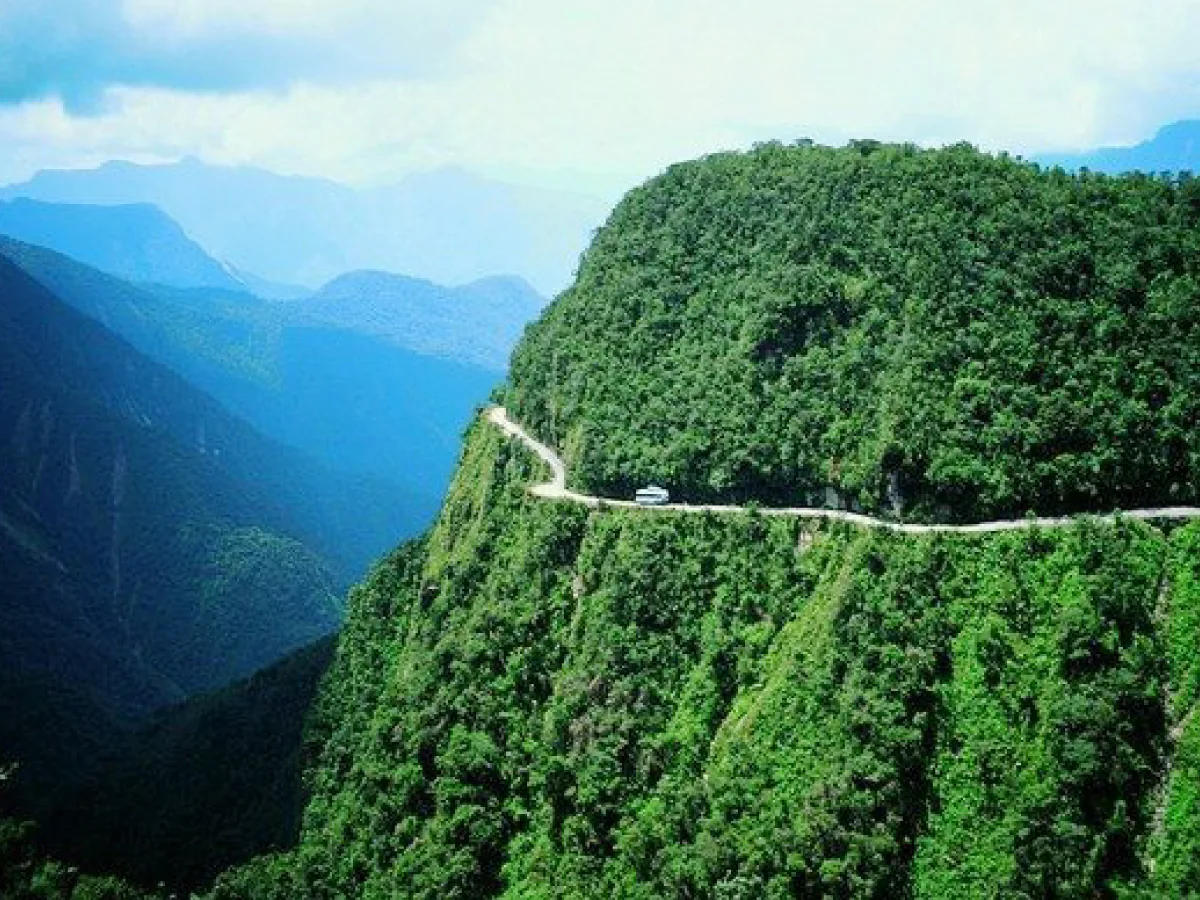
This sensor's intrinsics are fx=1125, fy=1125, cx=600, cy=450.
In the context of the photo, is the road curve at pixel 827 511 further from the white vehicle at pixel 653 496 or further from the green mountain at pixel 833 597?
the green mountain at pixel 833 597

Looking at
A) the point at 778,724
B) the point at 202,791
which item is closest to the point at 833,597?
the point at 778,724

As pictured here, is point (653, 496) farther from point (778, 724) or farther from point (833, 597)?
point (778, 724)

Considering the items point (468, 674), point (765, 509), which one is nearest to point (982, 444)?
point (765, 509)

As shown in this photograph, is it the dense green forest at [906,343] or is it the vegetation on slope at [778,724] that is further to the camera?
the dense green forest at [906,343]

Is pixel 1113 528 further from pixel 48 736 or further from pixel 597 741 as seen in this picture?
pixel 48 736

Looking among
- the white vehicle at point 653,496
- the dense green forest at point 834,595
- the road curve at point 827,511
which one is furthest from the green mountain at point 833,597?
the white vehicle at point 653,496
